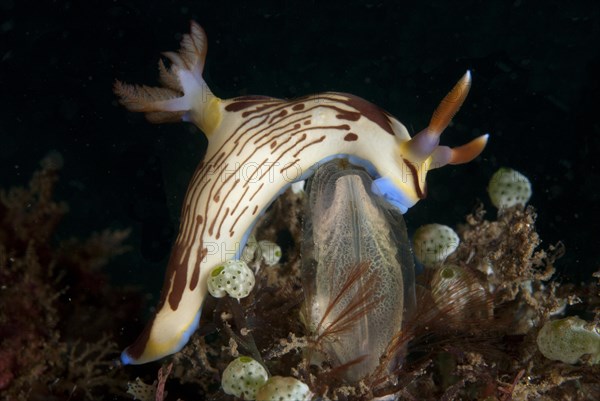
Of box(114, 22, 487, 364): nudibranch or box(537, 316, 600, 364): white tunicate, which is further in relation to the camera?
box(114, 22, 487, 364): nudibranch

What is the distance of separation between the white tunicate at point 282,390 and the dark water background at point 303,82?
9.36 ft

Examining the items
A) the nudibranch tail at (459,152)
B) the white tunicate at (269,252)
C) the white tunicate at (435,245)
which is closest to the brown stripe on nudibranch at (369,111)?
the nudibranch tail at (459,152)

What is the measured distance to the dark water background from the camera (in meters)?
4.93

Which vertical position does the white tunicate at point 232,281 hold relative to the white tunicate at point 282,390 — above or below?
above

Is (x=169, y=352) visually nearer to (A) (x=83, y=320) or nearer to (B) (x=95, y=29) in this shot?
(A) (x=83, y=320)

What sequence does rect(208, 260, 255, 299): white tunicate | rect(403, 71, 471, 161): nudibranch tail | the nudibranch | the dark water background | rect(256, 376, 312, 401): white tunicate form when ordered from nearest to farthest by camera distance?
rect(256, 376, 312, 401): white tunicate < rect(208, 260, 255, 299): white tunicate < rect(403, 71, 471, 161): nudibranch tail < the nudibranch < the dark water background

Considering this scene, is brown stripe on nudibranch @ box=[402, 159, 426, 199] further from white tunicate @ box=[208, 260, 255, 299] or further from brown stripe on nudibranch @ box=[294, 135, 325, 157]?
white tunicate @ box=[208, 260, 255, 299]

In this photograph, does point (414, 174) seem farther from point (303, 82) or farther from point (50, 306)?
point (50, 306)

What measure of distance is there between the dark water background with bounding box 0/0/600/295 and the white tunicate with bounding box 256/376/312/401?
285cm

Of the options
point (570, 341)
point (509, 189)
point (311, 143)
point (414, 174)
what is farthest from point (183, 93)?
point (570, 341)

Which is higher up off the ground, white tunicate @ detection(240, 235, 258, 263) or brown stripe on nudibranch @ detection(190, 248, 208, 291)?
brown stripe on nudibranch @ detection(190, 248, 208, 291)

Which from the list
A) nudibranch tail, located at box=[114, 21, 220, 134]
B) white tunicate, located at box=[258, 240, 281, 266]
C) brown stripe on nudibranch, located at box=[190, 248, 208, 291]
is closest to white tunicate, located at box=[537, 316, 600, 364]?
white tunicate, located at box=[258, 240, 281, 266]

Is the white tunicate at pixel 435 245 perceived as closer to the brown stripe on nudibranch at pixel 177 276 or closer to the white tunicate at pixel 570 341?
the white tunicate at pixel 570 341

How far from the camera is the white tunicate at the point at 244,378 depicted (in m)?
2.41
